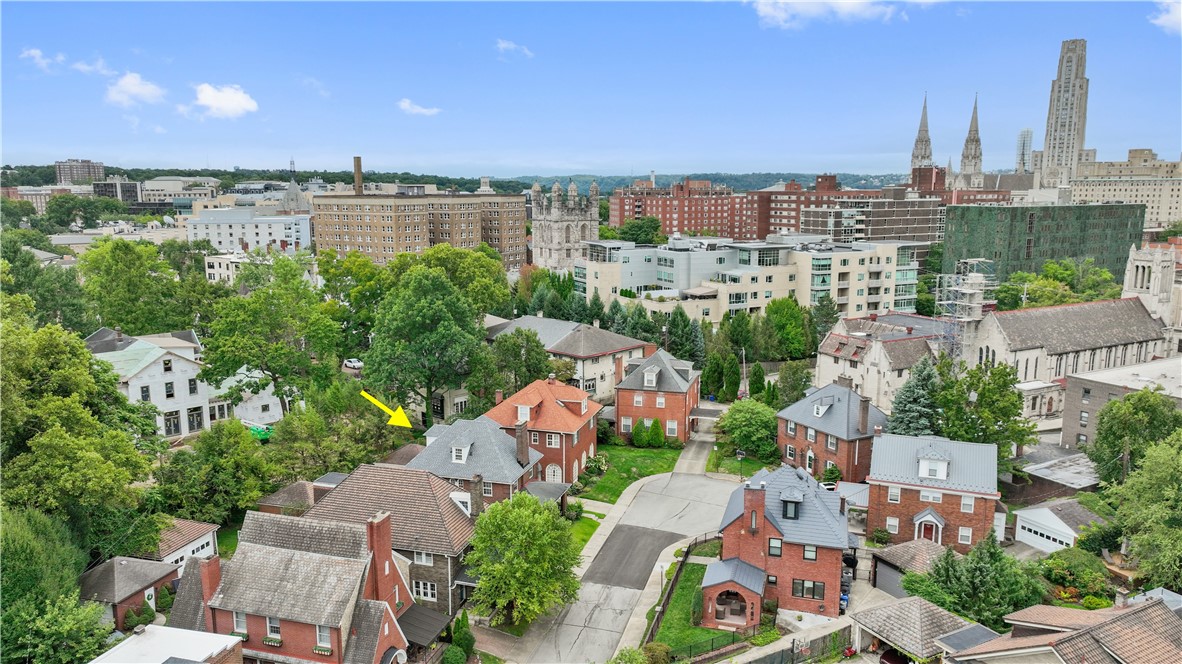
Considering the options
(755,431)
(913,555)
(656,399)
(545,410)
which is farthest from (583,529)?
(913,555)

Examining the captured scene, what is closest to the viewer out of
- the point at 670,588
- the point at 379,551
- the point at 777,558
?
the point at 379,551

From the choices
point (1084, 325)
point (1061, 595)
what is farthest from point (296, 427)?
point (1084, 325)

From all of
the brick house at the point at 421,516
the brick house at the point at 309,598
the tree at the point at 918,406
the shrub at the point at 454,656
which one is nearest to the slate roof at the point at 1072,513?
the tree at the point at 918,406

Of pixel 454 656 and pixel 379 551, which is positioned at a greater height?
pixel 379 551

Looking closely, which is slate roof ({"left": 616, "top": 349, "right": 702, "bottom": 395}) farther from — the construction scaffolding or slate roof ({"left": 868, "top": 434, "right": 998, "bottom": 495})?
the construction scaffolding

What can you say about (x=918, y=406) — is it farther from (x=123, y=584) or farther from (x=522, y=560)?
(x=123, y=584)

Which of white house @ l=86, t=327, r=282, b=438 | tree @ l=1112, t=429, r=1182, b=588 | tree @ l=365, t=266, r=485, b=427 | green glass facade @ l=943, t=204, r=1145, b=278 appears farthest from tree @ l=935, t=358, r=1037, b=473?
green glass facade @ l=943, t=204, r=1145, b=278

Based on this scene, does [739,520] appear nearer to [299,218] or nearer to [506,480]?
[506,480]
